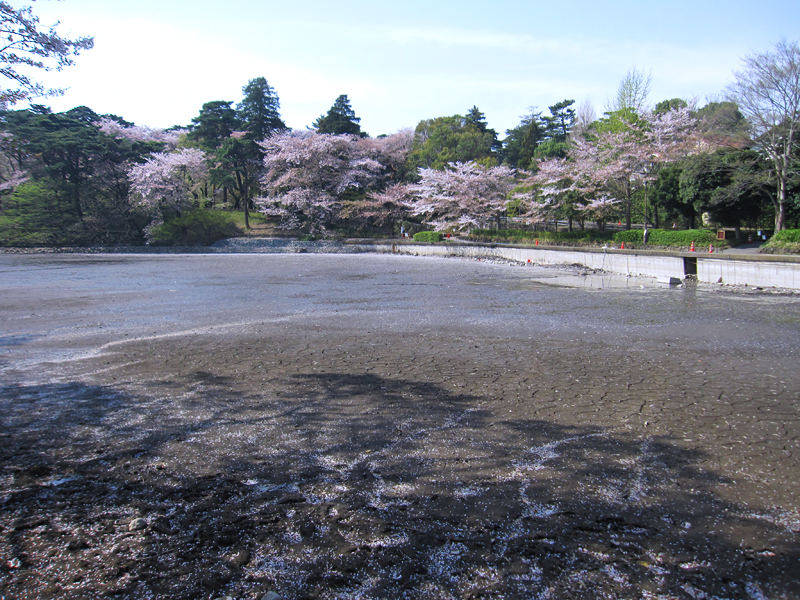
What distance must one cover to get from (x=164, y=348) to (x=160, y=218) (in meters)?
41.8

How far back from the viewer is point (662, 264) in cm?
2041

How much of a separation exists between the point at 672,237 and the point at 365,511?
1244 inches

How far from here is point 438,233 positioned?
42375 millimetres

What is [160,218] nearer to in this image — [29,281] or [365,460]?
[29,281]

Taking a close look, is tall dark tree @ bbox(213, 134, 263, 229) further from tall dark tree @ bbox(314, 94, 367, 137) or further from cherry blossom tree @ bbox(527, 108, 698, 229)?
cherry blossom tree @ bbox(527, 108, 698, 229)

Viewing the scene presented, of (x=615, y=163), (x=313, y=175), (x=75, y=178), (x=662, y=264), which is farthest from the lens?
(x=313, y=175)

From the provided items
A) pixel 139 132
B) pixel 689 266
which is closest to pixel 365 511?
pixel 689 266

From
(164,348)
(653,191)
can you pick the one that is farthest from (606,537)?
(653,191)

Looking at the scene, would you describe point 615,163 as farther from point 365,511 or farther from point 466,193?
point 365,511

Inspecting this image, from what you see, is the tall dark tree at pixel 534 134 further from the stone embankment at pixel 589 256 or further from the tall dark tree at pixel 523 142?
the stone embankment at pixel 589 256

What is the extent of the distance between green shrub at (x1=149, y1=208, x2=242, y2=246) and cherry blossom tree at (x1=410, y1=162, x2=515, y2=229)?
17505 millimetres

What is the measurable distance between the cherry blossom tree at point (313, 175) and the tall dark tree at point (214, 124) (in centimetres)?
959

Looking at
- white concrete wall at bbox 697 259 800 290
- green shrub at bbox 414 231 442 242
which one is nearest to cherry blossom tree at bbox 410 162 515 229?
green shrub at bbox 414 231 442 242

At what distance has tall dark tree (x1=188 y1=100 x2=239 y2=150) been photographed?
2121 inches
